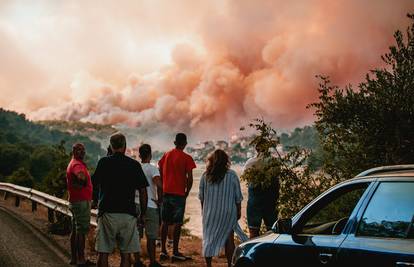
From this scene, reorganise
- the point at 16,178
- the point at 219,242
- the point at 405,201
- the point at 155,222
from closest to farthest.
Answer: the point at 405,201 → the point at 219,242 → the point at 155,222 → the point at 16,178

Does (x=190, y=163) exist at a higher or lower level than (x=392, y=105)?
lower

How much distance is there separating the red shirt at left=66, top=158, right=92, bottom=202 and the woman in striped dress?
1751 mm

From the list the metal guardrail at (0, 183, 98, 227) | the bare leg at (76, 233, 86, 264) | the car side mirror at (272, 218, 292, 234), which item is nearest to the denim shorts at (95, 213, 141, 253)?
the bare leg at (76, 233, 86, 264)

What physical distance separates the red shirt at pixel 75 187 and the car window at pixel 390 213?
4820mm

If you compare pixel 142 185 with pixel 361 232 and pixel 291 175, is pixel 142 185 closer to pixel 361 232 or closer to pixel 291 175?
pixel 361 232

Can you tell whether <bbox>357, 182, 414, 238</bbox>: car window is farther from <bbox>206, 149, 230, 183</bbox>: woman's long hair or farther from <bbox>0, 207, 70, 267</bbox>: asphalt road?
<bbox>0, 207, 70, 267</bbox>: asphalt road

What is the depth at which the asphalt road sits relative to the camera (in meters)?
8.75

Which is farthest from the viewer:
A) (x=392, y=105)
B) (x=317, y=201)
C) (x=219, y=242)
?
(x=392, y=105)

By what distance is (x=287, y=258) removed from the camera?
15.1ft

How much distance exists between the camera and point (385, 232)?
369 cm

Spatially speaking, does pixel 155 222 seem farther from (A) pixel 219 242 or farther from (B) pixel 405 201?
(B) pixel 405 201

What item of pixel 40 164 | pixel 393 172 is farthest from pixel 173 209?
pixel 40 164

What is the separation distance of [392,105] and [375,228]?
7.03 metres

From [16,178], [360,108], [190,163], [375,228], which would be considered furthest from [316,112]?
[16,178]
